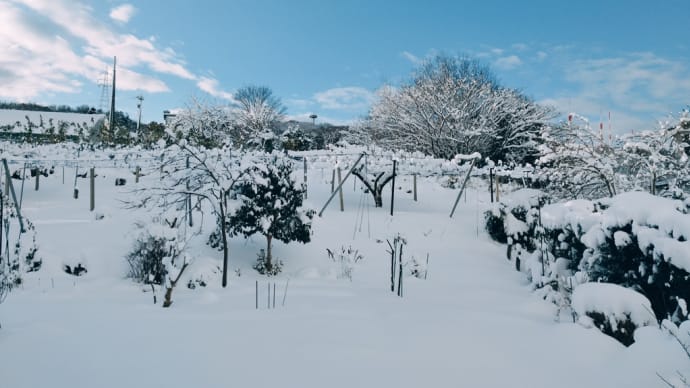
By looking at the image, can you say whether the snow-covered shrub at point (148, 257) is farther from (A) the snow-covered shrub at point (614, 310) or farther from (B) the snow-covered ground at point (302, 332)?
(A) the snow-covered shrub at point (614, 310)

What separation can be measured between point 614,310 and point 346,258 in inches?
209

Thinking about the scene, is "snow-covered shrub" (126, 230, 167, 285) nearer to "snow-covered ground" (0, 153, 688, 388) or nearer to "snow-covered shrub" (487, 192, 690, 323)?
"snow-covered ground" (0, 153, 688, 388)

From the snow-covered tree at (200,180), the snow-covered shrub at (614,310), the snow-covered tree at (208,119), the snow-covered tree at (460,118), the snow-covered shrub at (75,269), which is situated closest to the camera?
the snow-covered shrub at (614,310)

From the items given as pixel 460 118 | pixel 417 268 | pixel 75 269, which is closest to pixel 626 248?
pixel 417 268

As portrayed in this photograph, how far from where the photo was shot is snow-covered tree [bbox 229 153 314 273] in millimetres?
8109

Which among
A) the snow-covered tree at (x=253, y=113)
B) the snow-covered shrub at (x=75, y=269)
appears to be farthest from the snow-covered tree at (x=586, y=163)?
the snow-covered tree at (x=253, y=113)

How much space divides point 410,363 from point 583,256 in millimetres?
3274

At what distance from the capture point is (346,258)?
8.70m

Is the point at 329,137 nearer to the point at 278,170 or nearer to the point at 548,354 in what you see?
the point at 278,170

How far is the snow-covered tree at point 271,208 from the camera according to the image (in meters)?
8.11

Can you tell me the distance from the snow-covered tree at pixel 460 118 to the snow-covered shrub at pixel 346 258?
609 inches

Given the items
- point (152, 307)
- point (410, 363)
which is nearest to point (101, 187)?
point (152, 307)

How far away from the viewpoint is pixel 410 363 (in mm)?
3836

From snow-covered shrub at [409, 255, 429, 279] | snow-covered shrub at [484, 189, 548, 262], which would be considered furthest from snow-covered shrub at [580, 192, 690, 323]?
snow-covered shrub at [409, 255, 429, 279]
